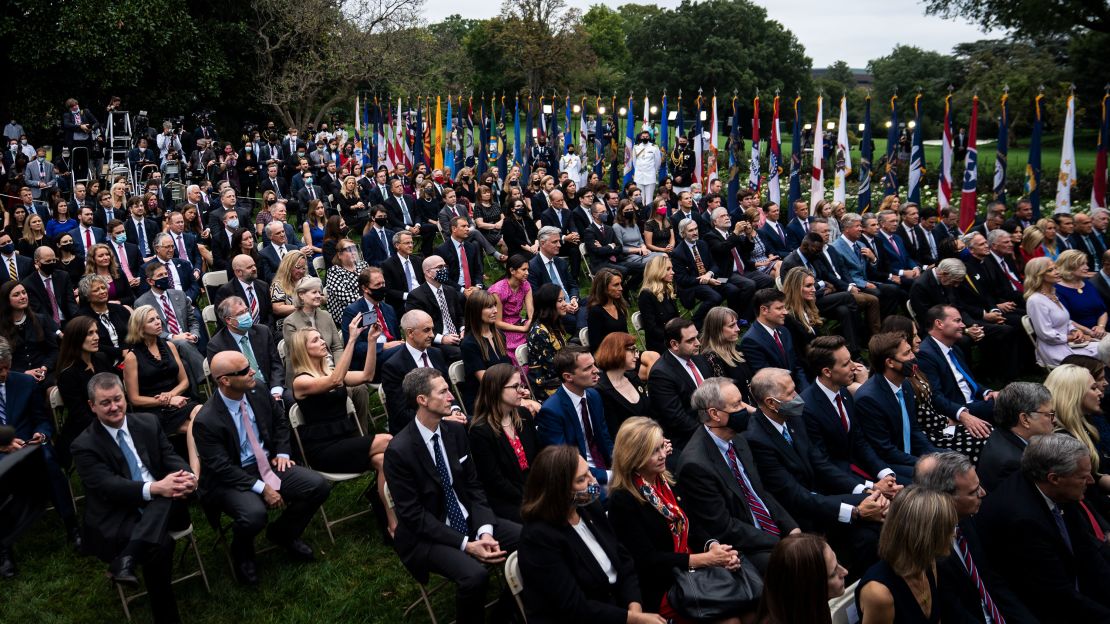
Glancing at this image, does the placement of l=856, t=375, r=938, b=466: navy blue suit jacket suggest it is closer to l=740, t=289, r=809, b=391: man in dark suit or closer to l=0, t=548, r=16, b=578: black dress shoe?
l=740, t=289, r=809, b=391: man in dark suit

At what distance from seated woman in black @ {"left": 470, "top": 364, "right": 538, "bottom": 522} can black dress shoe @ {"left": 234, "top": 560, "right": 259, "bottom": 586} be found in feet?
5.19

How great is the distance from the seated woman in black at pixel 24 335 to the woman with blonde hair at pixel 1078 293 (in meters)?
9.13

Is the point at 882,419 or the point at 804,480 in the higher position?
the point at 882,419

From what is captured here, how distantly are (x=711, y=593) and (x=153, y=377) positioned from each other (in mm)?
4637

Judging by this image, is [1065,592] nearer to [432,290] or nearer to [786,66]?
[432,290]

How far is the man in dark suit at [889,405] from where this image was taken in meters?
6.06

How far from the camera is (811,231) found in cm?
1039

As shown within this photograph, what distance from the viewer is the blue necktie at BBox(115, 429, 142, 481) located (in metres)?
5.43

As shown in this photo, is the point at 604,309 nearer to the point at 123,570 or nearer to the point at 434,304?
the point at 434,304

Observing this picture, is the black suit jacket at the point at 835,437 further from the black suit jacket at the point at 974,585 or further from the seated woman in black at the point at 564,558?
the seated woman in black at the point at 564,558

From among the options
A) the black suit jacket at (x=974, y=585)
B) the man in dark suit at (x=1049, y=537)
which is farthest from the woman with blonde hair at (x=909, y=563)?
the man in dark suit at (x=1049, y=537)

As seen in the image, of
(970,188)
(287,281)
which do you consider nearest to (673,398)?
(287,281)

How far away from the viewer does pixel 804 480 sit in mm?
5621

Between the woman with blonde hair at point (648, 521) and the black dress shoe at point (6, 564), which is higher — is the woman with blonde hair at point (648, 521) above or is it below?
above
